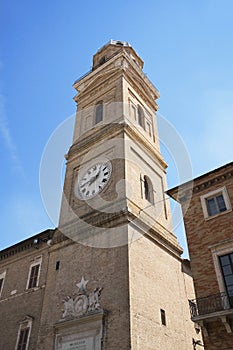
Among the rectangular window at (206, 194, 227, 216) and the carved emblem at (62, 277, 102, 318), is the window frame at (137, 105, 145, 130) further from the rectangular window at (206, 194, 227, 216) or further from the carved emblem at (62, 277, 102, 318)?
the carved emblem at (62, 277, 102, 318)

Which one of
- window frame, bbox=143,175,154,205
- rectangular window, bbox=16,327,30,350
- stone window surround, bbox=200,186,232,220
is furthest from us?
window frame, bbox=143,175,154,205

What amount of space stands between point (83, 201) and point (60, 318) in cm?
728

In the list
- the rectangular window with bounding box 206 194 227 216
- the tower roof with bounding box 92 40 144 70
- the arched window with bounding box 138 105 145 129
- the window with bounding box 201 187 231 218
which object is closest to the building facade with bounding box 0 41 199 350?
the arched window with bounding box 138 105 145 129

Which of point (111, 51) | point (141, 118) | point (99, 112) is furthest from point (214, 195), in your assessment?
Result: point (111, 51)

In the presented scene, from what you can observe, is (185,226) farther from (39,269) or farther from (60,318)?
(39,269)

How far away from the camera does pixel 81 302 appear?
53.9 feet

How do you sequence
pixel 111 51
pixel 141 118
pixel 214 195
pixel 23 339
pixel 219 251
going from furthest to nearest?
pixel 111 51 → pixel 141 118 → pixel 23 339 → pixel 214 195 → pixel 219 251

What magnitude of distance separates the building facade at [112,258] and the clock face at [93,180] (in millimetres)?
91

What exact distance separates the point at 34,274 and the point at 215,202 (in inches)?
480

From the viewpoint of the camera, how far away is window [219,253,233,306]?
1362cm

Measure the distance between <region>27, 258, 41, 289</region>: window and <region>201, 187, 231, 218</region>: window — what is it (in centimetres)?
1118

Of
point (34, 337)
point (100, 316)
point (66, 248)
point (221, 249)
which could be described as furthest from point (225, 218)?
point (34, 337)

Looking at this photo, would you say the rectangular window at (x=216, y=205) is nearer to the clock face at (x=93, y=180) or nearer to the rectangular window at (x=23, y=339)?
the clock face at (x=93, y=180)

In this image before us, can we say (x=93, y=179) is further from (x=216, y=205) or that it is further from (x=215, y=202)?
(x=216, y=205)
